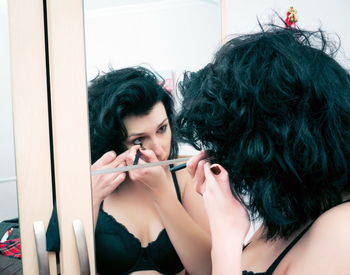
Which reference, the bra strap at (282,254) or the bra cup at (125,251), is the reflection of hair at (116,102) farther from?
the bra strap at (282,254)

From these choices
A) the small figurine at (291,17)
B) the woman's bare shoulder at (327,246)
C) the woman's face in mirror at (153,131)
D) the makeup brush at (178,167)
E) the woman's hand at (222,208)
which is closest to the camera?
the woman's bare shoulder at (327,246)

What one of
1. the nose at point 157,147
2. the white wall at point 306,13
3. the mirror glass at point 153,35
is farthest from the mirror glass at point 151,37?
the white wall at point 306,13

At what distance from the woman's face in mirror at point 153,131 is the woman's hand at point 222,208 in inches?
8.2

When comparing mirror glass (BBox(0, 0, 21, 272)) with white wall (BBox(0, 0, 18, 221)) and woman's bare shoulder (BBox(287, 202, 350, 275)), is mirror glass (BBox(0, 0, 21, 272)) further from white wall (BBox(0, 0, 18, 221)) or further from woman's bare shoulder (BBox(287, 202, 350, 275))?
woman's bare shoulder (BBox(287, 202, 350, 275))

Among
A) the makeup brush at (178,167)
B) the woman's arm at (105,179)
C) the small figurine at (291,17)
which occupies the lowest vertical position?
the makeup brush at (178,167)

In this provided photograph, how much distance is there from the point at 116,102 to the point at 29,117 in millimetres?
261

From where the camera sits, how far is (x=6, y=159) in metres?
0.88

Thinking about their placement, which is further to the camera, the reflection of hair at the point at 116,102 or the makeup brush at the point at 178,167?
the makeup brush at the point at 178,167

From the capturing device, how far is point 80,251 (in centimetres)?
96

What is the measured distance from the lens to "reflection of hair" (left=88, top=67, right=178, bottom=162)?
100cm

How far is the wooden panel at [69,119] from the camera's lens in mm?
917

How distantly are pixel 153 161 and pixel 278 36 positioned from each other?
56 centimetres

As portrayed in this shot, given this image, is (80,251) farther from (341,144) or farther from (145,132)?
(341,144)

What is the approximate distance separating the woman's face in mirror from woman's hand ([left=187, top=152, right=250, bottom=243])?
209mm
